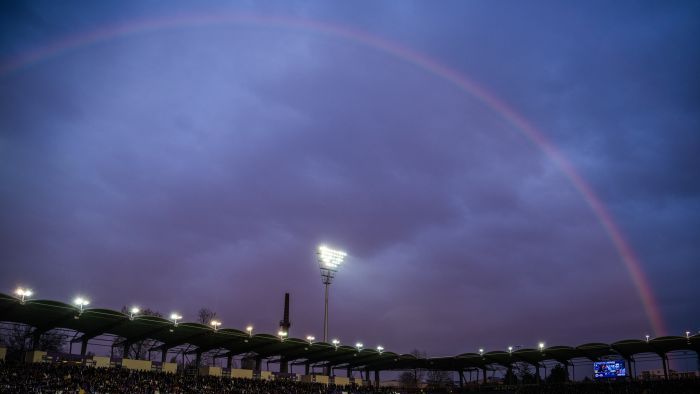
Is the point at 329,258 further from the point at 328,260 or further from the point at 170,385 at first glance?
the point at 170,385

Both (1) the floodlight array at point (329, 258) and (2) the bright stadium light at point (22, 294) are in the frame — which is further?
(1) the floodlight array at point (329, 258)

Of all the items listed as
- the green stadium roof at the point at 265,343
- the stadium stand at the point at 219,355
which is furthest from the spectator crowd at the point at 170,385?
the green stadium roof at the point at 265,343

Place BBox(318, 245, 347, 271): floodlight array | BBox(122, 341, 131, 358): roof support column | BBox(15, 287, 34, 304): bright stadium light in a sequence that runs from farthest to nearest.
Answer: BBox(318, 245, 347, 271): floodlight array → BBox(122, 341, 131, 358): roof support column → BBox(15, 287, 34, 304): bright stadium light

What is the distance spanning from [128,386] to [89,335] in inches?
370

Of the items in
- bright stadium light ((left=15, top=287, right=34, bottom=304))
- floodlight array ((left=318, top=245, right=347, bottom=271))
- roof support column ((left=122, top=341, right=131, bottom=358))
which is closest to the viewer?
bright stadium light ((left=15, top=287, right=34, bottom=304))

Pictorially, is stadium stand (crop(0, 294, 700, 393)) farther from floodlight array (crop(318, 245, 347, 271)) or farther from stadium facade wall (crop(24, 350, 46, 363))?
floodlight array (crop(318, 245, 347, 271))

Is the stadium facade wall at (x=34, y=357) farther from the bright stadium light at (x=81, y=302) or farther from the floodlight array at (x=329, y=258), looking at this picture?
the floodlight array at (x=329, y=258)

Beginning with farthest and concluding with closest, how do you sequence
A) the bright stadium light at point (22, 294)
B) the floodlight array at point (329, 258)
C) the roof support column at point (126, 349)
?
1. the floodlight array at point (329, 258)
2. the roof support column at point (126, 349)
3. the bright stadium light at point (22, 294)

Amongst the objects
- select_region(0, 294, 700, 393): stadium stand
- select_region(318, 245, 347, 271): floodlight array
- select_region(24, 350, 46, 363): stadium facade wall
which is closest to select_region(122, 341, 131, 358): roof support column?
select_region(0, 294, 700, 393): stadium stand

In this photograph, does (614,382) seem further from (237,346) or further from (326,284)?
(237,346)

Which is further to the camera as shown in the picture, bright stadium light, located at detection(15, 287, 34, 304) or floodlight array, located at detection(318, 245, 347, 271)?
floodlight array, located at detection(318, 245, 347, 271)

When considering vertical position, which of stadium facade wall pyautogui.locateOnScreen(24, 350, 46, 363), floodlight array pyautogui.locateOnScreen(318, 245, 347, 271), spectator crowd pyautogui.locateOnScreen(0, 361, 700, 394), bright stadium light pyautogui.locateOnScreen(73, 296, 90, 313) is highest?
floodlight array pyautogui.locateOnScreen(318, 245, 347, 271)

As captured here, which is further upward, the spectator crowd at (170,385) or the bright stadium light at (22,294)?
the bright stadium light at (22,294)

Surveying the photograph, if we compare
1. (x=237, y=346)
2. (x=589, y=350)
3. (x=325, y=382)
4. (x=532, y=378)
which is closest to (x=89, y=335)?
(x=237, y=346)
